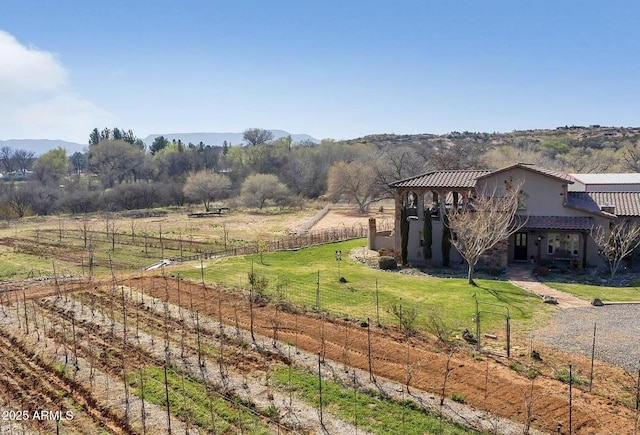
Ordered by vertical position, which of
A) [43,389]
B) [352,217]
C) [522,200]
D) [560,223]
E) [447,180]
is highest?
[447,180]

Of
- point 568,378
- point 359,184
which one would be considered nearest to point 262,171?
point 359,184

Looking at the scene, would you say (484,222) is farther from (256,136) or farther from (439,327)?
(256,136)

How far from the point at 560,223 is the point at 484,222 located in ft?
22.8

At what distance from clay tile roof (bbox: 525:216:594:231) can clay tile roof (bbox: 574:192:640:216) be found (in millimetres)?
2734

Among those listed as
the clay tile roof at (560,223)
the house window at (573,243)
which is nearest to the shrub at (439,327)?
the clay tile roof at (560,223)

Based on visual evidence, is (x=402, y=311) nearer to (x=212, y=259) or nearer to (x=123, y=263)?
(x=212, y=259)

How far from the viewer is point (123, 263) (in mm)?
37375

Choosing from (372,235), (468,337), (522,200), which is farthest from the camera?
(372,235)

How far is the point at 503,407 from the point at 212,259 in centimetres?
2553

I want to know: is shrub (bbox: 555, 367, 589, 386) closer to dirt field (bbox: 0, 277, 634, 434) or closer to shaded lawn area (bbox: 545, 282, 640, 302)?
dirt field (bbox: 0, 277, 634, 434)

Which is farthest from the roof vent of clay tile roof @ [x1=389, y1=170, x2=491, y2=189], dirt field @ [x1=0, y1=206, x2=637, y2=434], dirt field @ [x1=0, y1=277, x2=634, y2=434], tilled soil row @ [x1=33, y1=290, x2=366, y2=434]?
tilled soil row @ [x1=33, y1=290, x2=366, y2=434]

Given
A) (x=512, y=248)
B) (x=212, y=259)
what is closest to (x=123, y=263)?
(x=212, y=259)

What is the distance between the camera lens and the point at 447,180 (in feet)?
112

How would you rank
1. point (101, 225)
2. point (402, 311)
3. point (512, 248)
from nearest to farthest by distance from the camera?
point (402, 311)
point (512, 248)
point (101, 225)
